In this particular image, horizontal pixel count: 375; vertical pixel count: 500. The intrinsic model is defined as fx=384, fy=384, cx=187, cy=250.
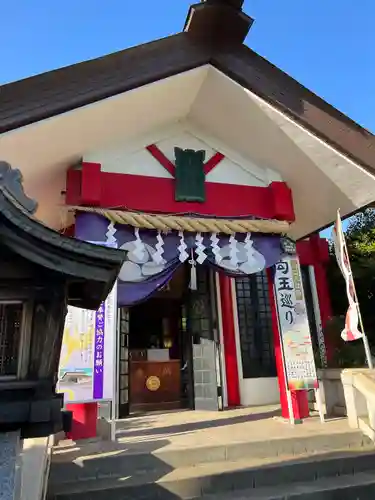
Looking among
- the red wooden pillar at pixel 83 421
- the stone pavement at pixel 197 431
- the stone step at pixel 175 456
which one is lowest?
the stone step at pixel 175 456

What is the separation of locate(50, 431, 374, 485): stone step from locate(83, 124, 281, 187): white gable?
11.6 feet

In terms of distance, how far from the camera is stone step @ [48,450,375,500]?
3197 millimetres

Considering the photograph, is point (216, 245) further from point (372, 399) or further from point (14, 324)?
point (14, 324)

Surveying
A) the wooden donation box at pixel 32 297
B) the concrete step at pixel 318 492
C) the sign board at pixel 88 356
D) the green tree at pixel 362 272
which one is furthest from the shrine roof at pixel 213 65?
the concrete step at pixel 318 492

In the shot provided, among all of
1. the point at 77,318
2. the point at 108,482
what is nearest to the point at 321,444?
the point at 108,482

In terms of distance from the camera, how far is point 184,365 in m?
7.42

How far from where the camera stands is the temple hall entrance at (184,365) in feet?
20.9

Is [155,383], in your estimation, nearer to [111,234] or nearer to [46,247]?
[111,234]

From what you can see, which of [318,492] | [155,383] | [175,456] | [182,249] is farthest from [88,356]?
[155,383]

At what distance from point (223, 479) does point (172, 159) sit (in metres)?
4.15

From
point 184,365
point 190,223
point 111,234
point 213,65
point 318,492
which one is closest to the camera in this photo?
point 318,492

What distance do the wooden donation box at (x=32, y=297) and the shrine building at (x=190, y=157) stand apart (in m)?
2.65

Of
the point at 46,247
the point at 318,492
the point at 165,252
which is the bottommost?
the point at 318,492

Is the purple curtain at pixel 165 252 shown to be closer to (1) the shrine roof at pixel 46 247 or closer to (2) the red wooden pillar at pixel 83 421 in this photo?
(2) the red wooden pillar at pixel 83 421
